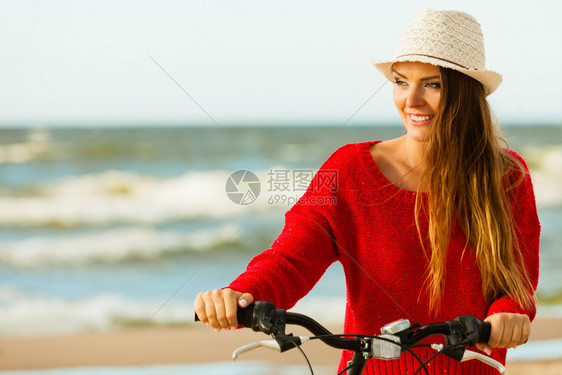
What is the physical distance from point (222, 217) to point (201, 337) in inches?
189

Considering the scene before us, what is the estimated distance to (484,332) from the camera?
1.51 metres

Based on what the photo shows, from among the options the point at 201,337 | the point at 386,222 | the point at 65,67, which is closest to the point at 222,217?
the point at 201,337

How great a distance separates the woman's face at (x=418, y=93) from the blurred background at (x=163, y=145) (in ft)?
14.1

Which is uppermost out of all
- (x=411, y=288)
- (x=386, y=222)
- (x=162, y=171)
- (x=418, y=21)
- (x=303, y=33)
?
(x=303, y=33)

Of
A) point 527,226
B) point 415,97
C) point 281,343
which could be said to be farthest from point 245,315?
point 527,226

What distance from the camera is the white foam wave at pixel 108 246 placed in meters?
8.26

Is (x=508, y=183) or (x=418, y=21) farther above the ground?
(x=418, y=21)

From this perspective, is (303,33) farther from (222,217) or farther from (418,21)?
(418,21)

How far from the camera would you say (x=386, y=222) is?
201 cm

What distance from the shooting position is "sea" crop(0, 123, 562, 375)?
6.68 metres

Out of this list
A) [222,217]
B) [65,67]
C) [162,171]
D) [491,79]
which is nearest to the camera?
[491,79]

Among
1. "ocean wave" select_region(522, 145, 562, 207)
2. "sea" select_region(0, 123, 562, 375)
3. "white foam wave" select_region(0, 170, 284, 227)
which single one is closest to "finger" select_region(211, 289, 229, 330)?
"sea" select_region(0, 123, 562, 375)

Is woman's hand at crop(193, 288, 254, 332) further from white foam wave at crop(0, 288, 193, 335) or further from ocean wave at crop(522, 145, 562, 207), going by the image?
ocean wave at crop(522, 145, 562, 207)

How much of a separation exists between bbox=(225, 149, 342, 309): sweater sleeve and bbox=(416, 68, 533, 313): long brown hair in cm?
26
